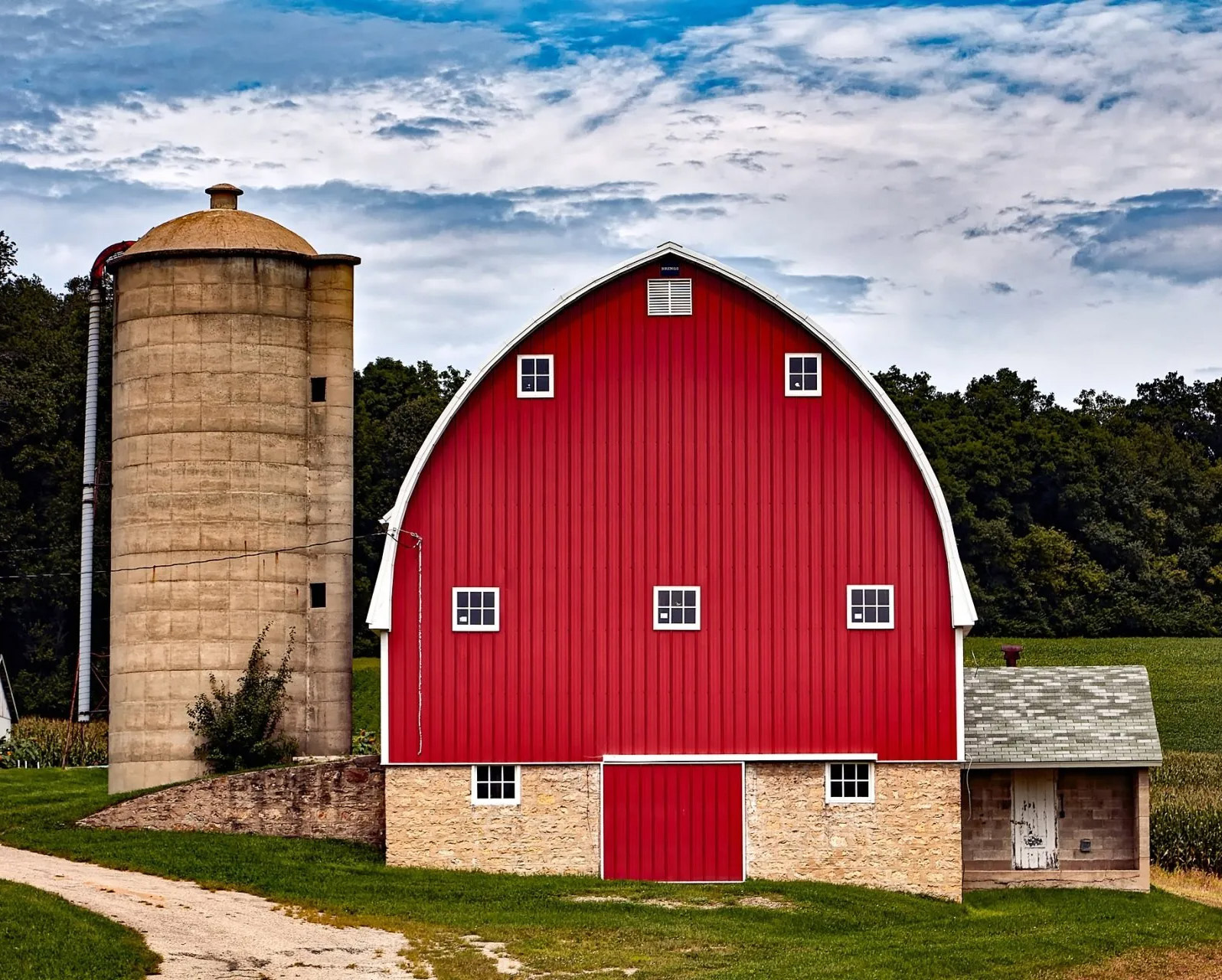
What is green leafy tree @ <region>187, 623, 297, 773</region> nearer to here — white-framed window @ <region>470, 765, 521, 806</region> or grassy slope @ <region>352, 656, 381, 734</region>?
white-framed window @ <region>470, 765, 521, 806</region>

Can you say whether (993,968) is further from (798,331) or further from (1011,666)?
(1011,666)

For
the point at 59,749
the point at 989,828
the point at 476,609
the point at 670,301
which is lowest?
the point at 989,828

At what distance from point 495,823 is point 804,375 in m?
9.44

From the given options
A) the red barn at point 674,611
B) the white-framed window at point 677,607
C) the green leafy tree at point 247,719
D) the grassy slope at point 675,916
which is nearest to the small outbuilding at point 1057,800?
the grassy slope at point 675,916

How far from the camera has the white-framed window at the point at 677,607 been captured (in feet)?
108

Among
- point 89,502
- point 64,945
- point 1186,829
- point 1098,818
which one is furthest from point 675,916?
point 89,502

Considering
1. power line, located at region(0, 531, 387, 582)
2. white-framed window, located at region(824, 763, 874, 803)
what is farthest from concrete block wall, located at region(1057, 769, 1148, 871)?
power line, located at region(0, 531, 387, 582)

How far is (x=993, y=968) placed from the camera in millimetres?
24734

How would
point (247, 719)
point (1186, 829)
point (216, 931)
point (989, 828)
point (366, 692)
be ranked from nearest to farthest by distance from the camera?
point (216, 931)
point (989, 828)
point (247, 719)
point (1186, 829)
point (366, 692)

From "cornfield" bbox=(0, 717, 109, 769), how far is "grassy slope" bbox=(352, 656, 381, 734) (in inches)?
576

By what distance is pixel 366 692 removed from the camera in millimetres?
68188

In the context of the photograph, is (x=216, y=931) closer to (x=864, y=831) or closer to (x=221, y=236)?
(x=864, y=831)

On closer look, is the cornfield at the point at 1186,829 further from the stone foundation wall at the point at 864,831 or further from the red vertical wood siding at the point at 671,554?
the red vertical wood siding at the point at 671,554

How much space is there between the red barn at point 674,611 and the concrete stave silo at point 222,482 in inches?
250
